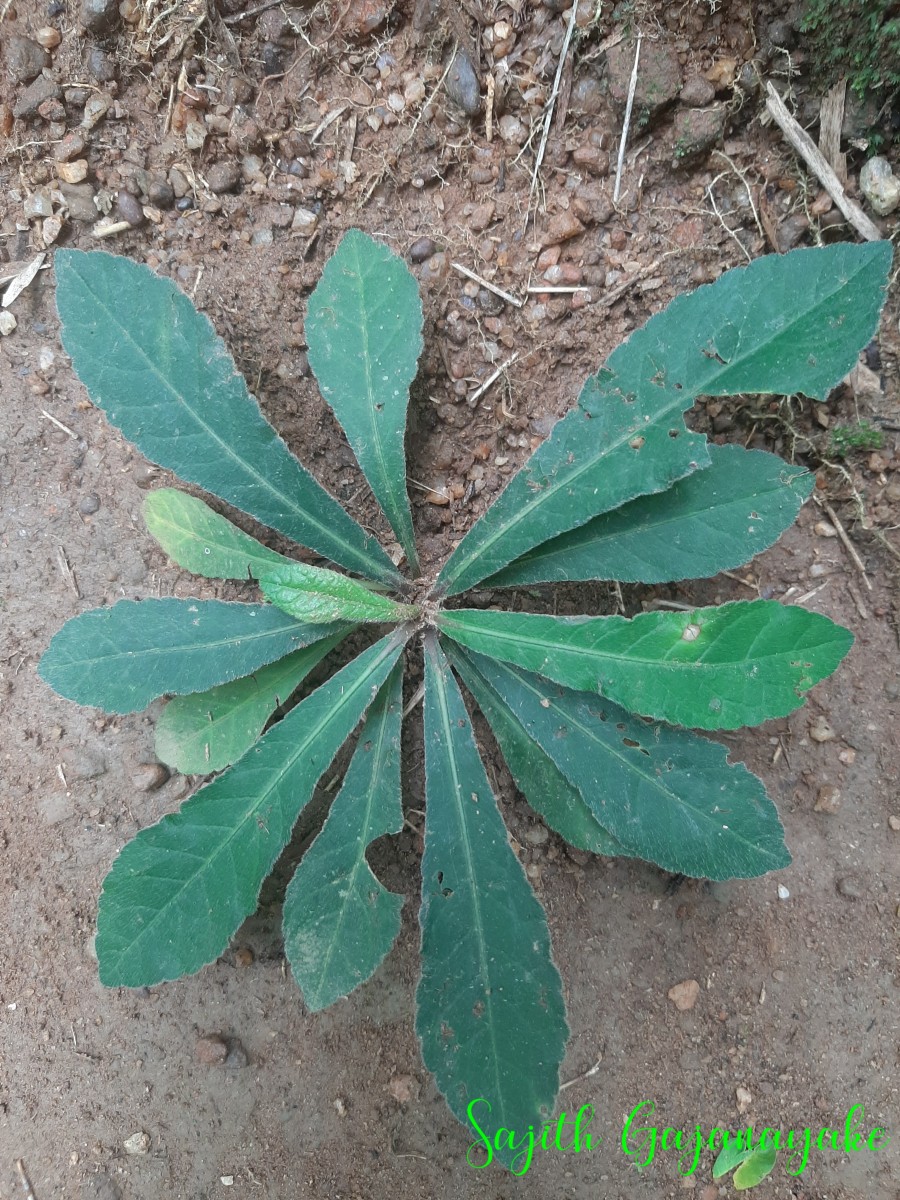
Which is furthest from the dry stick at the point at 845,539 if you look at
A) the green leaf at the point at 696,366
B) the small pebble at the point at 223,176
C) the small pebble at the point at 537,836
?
the small pebble at the point at 223,176

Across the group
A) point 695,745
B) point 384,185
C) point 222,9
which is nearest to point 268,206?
point 384,185

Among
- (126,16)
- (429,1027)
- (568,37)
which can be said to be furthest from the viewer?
(126,16)

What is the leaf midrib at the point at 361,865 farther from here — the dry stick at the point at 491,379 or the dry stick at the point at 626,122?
the dry stick at the point at 626,122

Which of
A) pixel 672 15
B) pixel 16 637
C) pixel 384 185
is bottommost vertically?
pixel 16 637

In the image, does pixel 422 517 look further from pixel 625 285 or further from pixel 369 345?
pixel 625 285

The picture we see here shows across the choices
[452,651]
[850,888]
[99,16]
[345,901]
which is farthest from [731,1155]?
[99,16]

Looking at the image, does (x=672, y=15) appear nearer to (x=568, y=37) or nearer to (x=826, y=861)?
(x=568, y=37)
